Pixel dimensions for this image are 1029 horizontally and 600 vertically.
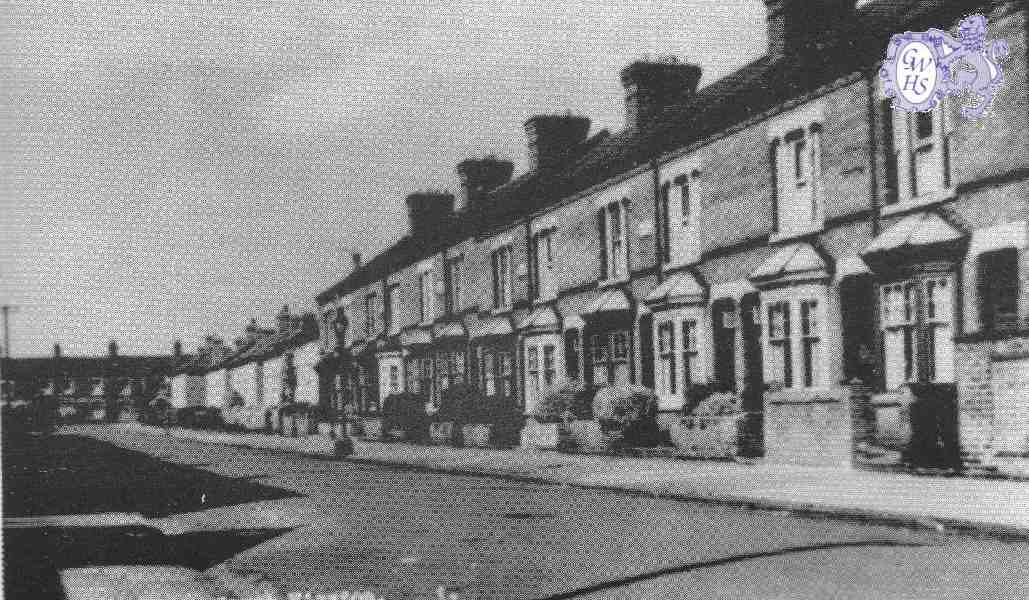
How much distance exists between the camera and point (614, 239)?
1574 centimetres

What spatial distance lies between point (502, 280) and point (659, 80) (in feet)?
10.6

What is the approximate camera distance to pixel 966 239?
12.7 m

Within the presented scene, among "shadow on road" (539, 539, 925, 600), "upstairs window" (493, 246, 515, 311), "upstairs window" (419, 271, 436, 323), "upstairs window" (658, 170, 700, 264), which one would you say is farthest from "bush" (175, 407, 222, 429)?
"shadow on road" (539, 539, 925, 600)

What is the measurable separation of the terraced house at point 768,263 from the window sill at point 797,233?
1.4 inches

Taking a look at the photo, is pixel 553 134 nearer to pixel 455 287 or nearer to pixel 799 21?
pixel 455 287

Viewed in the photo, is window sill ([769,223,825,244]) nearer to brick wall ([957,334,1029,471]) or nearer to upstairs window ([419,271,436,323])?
brick wall ([957,334,1029,471])

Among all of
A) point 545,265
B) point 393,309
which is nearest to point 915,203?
point 545,265

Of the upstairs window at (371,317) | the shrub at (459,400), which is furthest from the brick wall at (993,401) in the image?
the upstairs window at (371,317)

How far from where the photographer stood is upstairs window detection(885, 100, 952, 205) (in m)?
13.1

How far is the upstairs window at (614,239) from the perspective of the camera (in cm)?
1555

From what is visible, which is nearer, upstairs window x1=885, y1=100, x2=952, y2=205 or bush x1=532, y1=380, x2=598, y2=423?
upstairs window x1=885, y1=100, x2=952, y2=205

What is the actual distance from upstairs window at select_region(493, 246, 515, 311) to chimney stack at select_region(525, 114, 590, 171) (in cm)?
140

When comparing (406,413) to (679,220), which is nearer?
(406,413)

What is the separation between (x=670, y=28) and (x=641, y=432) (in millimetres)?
8354
